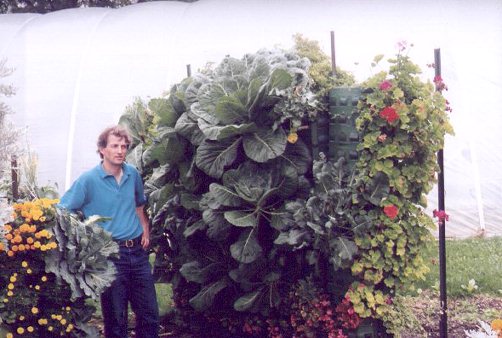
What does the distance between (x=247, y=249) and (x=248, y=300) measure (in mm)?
419

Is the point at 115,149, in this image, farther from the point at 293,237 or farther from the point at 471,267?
the point at 471,267

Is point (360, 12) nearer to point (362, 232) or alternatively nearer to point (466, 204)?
point (466, 204)

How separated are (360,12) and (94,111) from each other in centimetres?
379

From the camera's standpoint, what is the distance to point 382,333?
181 inches

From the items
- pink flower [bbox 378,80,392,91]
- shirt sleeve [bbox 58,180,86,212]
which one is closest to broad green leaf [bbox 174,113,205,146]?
shirt sleeve [bbox 58,180,86,212]

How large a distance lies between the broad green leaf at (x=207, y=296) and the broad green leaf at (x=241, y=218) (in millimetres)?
628

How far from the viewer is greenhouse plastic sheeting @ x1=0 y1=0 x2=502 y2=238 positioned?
27.8 ft

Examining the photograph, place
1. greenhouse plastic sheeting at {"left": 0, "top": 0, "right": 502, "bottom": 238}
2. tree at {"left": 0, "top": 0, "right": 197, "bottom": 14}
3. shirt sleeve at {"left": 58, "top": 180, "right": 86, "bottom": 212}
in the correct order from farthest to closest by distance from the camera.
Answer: tree at {"left": 0, "top": 0, "right": 197, "bottom": 14} < greenhouse plastic sheeting at {"left": 0, "top": 0, "right": 502, "bottom": 238} < shirt sleeve at {"left": 58, "top": 180, "right": 86, "bottom": 212}

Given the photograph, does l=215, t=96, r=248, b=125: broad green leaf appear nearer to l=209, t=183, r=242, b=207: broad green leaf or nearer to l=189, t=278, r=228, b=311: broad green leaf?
l=209, t=183, r=242, b=207: broad green leaf

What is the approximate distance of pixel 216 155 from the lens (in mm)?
4762

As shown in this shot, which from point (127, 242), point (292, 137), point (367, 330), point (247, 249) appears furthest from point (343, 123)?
point (127, 242)

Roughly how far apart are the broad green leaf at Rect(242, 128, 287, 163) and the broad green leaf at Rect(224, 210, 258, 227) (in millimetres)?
362

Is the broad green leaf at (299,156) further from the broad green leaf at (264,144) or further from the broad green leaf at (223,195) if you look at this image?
the broad green leaf at (223,195)

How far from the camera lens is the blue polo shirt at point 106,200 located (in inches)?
174
